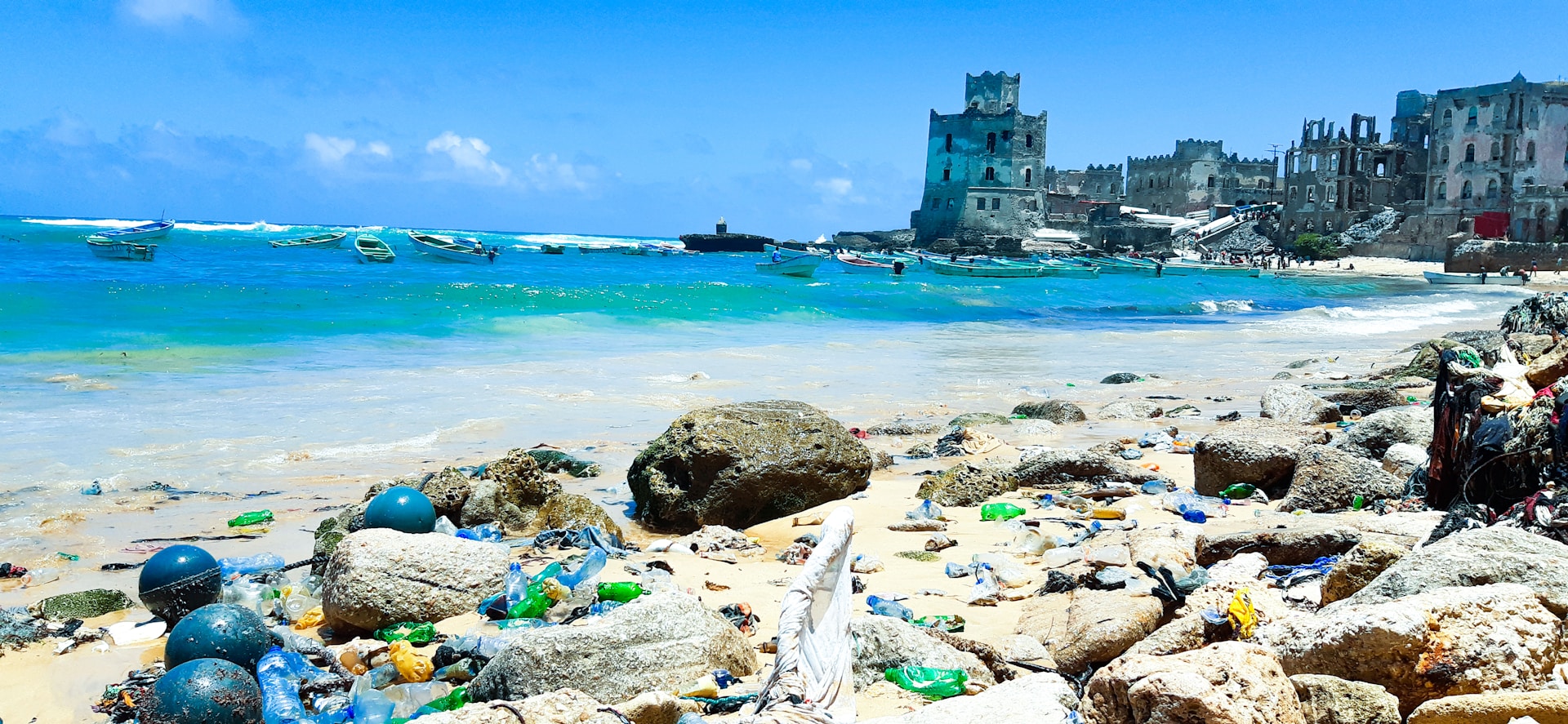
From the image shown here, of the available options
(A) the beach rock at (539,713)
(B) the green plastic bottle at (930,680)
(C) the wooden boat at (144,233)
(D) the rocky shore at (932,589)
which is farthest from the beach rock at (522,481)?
(C) the wooden boat at (144,233)

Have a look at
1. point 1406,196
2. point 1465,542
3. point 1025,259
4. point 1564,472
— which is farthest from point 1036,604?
point 1406,196

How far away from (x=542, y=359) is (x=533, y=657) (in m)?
14.0

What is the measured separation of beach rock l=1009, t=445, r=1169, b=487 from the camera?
777 centimetres

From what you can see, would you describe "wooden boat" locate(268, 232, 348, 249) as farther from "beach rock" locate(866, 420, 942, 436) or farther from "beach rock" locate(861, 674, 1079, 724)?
"beach rock" locate(861, 674, 1079, 724)

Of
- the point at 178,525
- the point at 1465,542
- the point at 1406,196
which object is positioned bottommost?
the point at 178,525

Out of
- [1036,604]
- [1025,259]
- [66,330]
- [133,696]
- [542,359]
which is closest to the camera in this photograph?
[133,696]

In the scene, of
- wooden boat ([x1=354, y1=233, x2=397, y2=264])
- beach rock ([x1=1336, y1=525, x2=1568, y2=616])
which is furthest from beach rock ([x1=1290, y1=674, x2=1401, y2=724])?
wooden boat ([x1=354, y1=233, x2=397, y2=264])

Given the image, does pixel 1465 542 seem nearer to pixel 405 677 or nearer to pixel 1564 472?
pixel 1564 472

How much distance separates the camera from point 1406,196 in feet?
224

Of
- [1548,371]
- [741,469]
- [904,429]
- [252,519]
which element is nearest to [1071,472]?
[741,469]

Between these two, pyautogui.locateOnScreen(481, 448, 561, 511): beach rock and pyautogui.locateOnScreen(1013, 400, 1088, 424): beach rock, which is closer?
pyautogui.locateOnScreen(481, 448, 561, 511): beach rock

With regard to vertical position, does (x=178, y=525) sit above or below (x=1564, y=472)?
below

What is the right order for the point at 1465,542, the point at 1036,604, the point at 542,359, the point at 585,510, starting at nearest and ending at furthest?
1. the point at 1465,542
2. the point at 1036,604
3. the point at 585,510
4. the point at 542,359

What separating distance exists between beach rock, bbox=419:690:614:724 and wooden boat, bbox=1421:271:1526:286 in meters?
52.9
